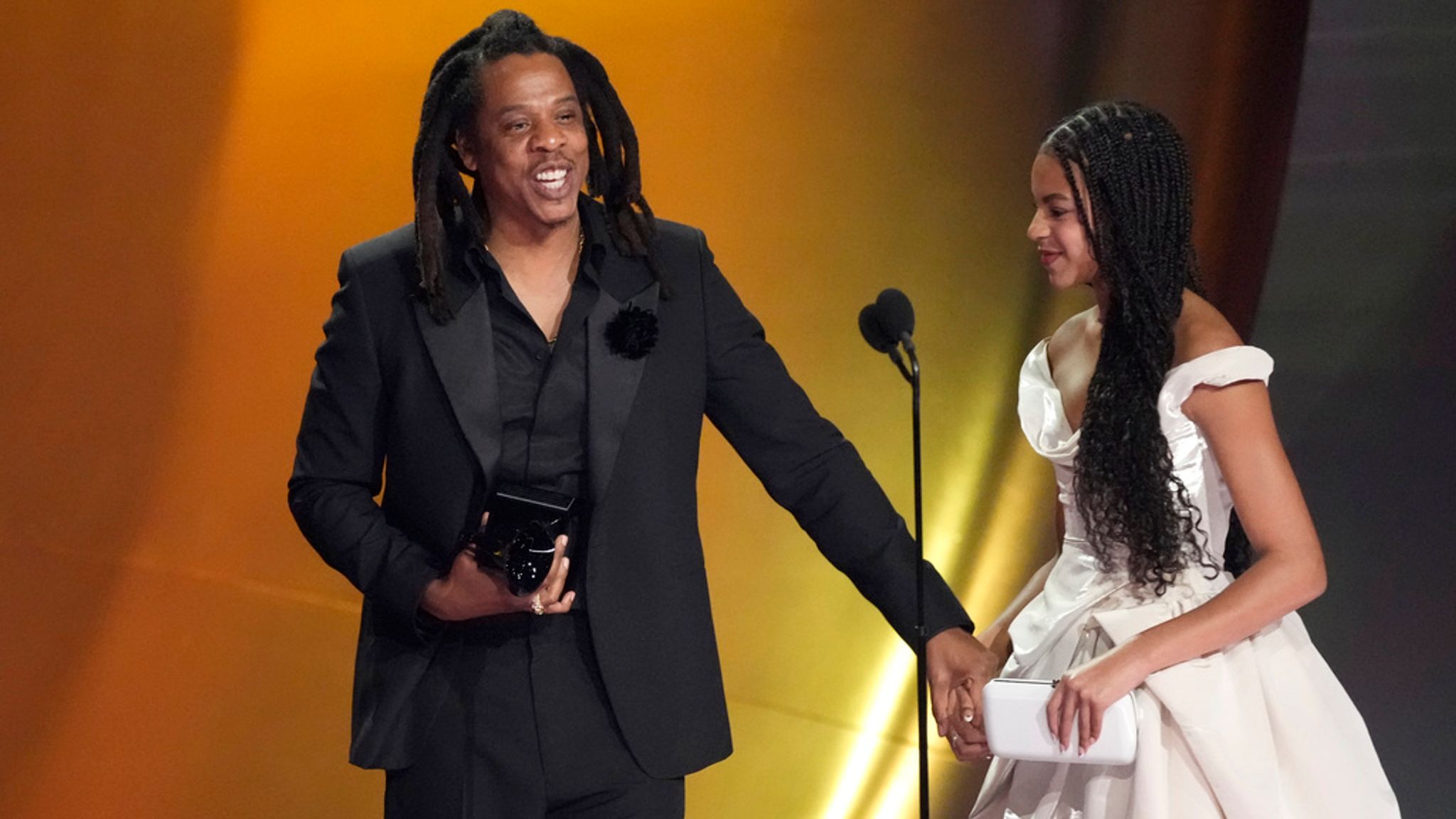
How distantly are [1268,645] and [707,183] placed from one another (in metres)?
1.81

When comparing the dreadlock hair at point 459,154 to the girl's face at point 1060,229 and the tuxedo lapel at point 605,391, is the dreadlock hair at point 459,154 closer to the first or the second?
the tuxedo lapel at point 605,391

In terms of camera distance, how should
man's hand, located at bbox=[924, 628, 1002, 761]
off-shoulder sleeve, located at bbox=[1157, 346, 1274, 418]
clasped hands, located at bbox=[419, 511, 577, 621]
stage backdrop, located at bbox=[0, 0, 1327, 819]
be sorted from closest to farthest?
1. clasped hands, located at bbox=[419, 511, 577, 621]
2. off-shoulder sleeve, located at bbox=[1157, 346, 1274, 418]
3. man's hand, located at bbox=[924, 628, 1002, 761]
4. stage backdrop, located at bbox=[0, 0, 1327, 819]

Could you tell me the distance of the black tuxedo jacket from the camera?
6.50 feet

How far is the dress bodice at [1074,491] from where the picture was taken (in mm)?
2088

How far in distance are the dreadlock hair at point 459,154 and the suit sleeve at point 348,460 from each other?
0.12m

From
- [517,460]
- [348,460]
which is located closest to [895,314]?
[517,460]

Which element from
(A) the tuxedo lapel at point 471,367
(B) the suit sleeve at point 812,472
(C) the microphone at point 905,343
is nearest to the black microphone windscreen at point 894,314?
(C) the microphone at point 905,343

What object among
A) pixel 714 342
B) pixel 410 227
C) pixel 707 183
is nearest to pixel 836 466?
pixel 714 342

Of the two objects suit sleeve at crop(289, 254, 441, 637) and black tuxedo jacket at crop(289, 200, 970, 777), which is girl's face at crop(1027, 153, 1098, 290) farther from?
suit sleeve at crop(289, 254, 441, 637)

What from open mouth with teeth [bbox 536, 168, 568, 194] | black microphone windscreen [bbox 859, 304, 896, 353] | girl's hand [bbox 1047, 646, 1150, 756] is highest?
open mouth with teeth [bbox 536, 168, 568, 194]

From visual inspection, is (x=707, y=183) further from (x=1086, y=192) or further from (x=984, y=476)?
(x=1086, y=192)

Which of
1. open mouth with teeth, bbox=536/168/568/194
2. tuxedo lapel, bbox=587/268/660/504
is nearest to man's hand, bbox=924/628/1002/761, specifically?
tuxedo lapel, bbox=587/268/660/504

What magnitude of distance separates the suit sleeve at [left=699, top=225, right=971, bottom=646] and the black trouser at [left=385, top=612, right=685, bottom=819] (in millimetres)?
408

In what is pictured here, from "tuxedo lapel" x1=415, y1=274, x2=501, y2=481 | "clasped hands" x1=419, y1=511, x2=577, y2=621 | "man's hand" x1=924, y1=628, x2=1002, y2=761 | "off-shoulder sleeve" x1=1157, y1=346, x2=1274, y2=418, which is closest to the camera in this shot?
"clasped hands" x1=419, y1=511, x2=577, y2=621
